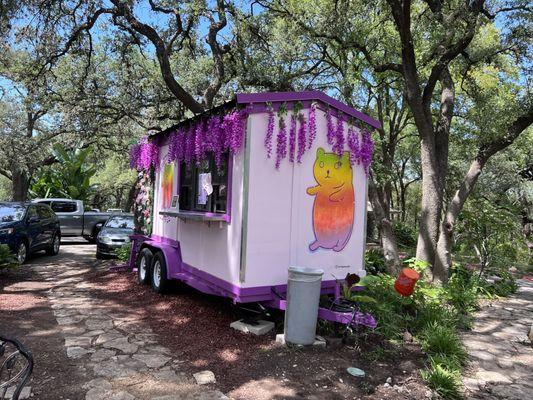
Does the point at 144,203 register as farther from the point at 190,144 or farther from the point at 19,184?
the point at 19,184

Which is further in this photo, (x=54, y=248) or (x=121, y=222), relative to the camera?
(x=121, y=222)

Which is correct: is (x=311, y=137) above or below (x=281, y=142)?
above

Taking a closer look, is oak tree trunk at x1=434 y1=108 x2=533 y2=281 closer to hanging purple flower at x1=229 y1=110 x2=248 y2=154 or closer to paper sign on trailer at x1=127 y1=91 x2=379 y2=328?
paper sign on trailer at x1=127 y1=91 x2=379 y2=328

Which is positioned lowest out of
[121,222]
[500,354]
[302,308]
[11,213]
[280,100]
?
[500,354]

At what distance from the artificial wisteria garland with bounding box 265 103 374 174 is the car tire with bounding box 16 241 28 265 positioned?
27.1ft

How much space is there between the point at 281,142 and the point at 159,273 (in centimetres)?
383

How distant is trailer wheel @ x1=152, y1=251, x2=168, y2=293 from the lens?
775 centimetres

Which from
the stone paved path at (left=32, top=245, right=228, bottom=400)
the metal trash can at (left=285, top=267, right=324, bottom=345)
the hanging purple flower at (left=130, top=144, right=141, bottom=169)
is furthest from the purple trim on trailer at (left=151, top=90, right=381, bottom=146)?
the hanging purple flower at (left=130, top=144, right=141, bottom=169)

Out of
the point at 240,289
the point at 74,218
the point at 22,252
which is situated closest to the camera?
the point at 240,289

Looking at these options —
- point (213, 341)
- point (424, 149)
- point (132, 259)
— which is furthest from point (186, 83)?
point (213, 341)

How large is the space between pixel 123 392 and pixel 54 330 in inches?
90.6

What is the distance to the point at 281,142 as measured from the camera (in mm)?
5840

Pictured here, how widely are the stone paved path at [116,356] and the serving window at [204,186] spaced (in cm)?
200

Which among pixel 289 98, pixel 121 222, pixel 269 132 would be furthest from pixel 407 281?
pixel 121 222
